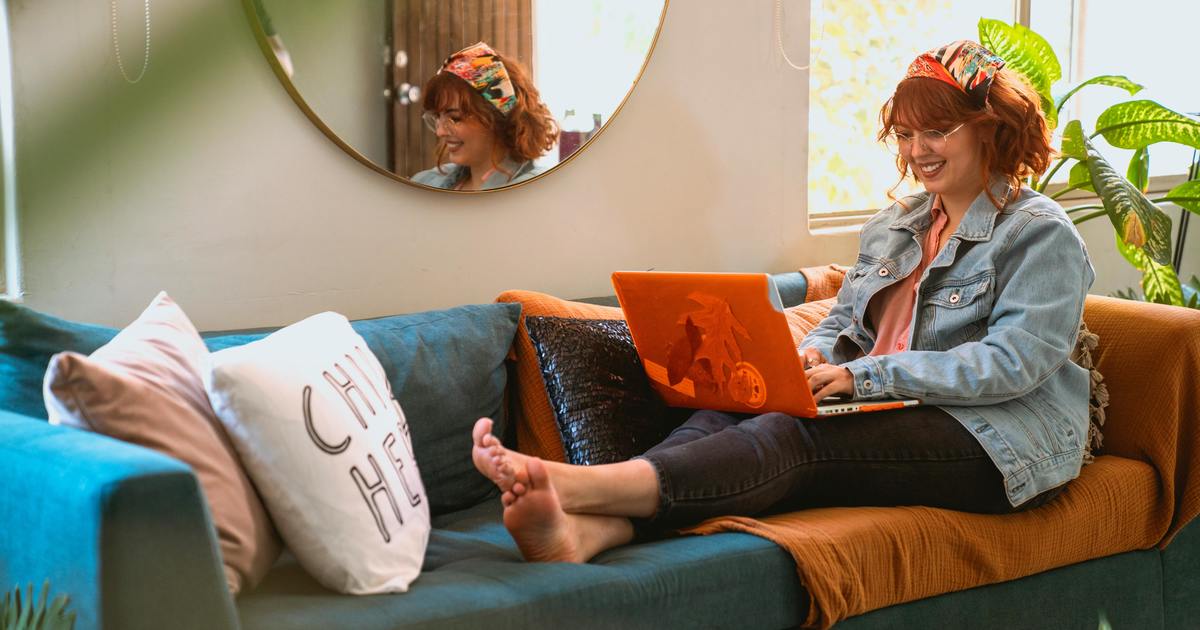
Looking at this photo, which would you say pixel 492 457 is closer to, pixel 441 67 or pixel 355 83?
pixel 355 83

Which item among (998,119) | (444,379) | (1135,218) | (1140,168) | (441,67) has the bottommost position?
(444,379)

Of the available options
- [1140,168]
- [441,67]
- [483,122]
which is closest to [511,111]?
[483,122]

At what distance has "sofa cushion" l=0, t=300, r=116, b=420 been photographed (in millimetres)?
1465

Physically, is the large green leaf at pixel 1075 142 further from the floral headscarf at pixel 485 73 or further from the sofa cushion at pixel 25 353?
the sofa cushion at pixel 25 353

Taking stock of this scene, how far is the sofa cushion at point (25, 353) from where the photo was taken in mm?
1465

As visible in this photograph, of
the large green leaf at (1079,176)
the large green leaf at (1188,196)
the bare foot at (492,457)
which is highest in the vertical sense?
the large green leaf at (1079,176)

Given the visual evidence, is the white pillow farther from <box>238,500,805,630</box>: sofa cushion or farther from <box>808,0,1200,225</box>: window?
<box>808,0,1200,225</box>: window

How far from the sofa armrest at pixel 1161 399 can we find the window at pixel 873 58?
3.73 ft

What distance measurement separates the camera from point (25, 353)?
149 cm

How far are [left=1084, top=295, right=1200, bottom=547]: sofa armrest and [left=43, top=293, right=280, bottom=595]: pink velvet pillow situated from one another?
5.09ft

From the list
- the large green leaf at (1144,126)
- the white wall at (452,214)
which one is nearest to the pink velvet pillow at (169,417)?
the white wall at (452,214)

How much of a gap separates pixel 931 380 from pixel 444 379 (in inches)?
32.3

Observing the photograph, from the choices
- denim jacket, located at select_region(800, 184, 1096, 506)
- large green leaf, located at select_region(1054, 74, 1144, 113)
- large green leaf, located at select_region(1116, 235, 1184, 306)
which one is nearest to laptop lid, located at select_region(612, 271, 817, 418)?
denim jacket, located at select_region(800, 184, 1096, 506)

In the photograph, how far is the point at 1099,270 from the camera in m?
3.70
